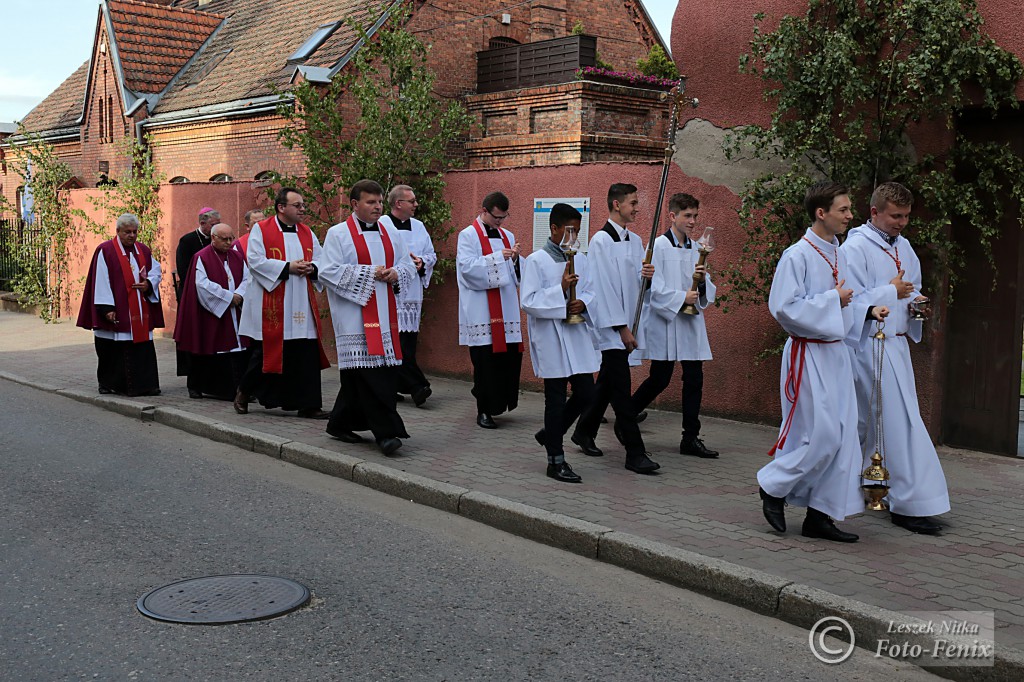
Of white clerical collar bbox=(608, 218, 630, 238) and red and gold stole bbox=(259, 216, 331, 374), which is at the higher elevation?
white clerical collar bbox=(608, 218, 630, 238)

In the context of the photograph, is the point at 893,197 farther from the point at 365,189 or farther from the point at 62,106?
the point at 62,106

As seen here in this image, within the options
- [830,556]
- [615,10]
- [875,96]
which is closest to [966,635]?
[830,556]

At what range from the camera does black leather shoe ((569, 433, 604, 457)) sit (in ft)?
28.9

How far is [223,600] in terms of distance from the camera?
540 centimetres

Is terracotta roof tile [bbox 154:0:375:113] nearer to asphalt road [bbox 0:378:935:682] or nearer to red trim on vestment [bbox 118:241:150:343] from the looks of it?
red trim on vestment [bbox 118:241:150:343]

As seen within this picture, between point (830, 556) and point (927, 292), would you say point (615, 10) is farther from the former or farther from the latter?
point (830, 556)

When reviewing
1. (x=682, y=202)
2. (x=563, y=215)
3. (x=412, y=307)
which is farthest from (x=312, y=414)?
(x=682, y=202)

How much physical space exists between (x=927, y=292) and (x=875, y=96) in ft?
5.22


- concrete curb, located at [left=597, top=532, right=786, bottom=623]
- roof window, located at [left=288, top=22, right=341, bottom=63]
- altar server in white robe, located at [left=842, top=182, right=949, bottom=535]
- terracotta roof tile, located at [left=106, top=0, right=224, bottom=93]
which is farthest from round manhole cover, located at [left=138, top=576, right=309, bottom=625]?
terracotta roof tile, located at [left=106, top=0, right=224, bottom=93]

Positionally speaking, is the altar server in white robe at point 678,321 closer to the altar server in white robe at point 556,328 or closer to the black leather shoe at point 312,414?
the altar server in white robe at point 556,328

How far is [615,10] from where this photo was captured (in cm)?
2644

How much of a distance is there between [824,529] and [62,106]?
99.2 ft

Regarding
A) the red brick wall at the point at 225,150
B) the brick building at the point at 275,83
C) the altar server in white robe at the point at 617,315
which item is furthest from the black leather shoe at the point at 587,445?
the red brick wall at the point at 225,150

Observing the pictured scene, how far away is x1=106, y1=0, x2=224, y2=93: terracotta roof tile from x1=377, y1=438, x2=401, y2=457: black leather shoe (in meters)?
20.5
